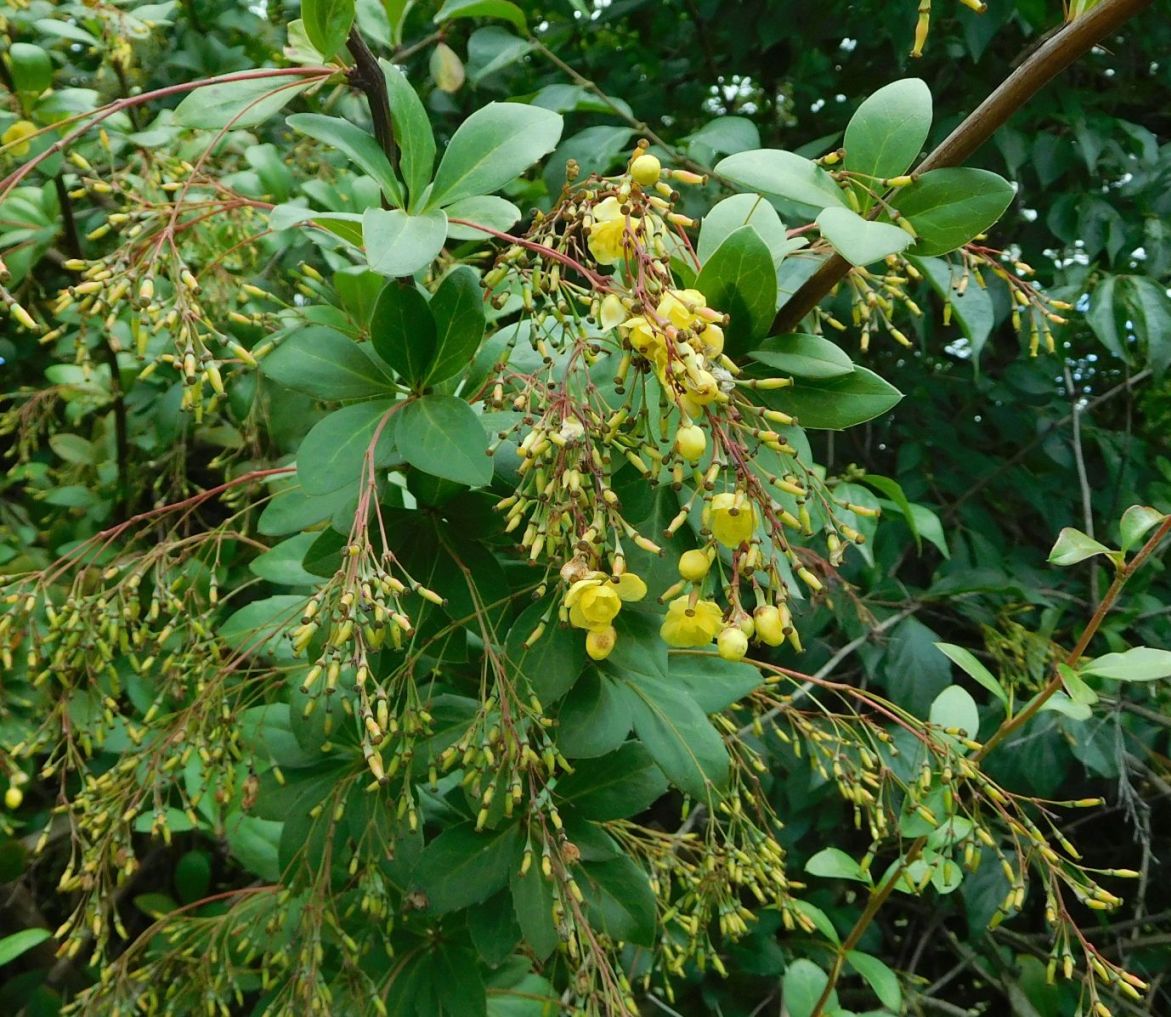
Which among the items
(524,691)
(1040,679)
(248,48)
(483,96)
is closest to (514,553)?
(524,691)

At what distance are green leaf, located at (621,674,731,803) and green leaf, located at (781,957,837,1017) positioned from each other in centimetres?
42

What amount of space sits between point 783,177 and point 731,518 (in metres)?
0.26

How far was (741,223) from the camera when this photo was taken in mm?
805

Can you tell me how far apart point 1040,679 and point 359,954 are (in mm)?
1008

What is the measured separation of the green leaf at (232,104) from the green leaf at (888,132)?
41 centimetres

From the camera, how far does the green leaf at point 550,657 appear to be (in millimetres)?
774

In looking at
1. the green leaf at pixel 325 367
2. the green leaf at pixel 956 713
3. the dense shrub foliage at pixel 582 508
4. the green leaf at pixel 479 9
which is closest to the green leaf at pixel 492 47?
the dense shrub foliage at pixel 582 508

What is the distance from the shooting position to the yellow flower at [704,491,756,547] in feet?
2.05

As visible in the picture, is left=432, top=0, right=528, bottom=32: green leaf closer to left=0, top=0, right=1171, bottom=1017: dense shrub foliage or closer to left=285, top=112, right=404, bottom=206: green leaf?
left=0, top=0, right=1171, bottom=1017: dense shrub foliage

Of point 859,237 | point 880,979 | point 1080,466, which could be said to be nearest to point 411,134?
point 859,237

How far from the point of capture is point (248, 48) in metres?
2.08

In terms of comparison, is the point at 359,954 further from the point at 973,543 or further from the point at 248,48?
the point at 248,48

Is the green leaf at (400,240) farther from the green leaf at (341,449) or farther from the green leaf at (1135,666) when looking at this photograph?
the green leaf at (1135,666)

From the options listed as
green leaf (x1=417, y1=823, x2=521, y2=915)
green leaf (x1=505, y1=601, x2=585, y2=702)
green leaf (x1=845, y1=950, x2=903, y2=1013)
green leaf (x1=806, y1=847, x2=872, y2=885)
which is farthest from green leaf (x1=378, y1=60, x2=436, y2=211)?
green leaf (x1=845, y1=950, x2=903, y2=1013)
